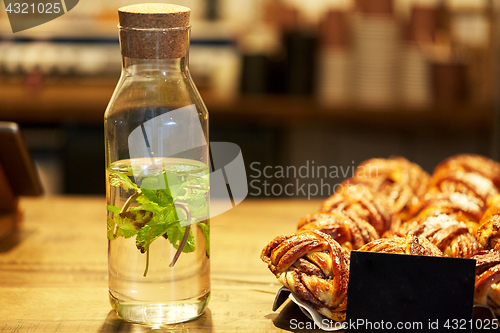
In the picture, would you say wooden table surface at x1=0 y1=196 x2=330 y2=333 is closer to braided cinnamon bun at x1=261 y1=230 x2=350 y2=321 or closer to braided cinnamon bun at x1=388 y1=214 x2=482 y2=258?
braided cinnamon bun at x1=261 y1=230 x2=350 y2=321

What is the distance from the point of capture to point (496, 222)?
0.81 metres

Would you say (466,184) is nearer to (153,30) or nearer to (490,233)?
(490,233)

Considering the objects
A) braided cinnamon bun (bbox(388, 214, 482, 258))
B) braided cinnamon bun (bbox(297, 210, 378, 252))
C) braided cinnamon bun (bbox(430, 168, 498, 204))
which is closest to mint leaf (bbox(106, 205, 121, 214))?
braided cinnamon bun (bbox(297, 210, 378, 252))

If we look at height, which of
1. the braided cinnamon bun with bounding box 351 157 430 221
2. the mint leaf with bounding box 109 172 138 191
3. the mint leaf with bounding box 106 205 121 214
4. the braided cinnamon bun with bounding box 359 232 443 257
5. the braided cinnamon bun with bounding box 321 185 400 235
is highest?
the mint leaf with bounding box 109 172 138 191

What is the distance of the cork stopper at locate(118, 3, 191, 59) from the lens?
0.75 m

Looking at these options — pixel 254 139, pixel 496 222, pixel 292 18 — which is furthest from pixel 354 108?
pixel 496 222

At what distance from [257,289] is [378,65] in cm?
203

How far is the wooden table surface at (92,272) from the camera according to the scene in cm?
81

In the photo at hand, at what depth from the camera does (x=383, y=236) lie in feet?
3.01

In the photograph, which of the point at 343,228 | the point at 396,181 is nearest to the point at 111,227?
the point at 343,228

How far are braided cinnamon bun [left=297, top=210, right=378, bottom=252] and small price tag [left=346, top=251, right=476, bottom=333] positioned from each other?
14cm

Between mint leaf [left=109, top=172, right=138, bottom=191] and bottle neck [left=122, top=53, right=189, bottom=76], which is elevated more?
bottle neck [left=122, top=53, right=189, bottom=76]

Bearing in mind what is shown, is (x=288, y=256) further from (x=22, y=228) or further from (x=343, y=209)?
(x=22, y=228)

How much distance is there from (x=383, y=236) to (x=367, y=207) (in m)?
0.09
